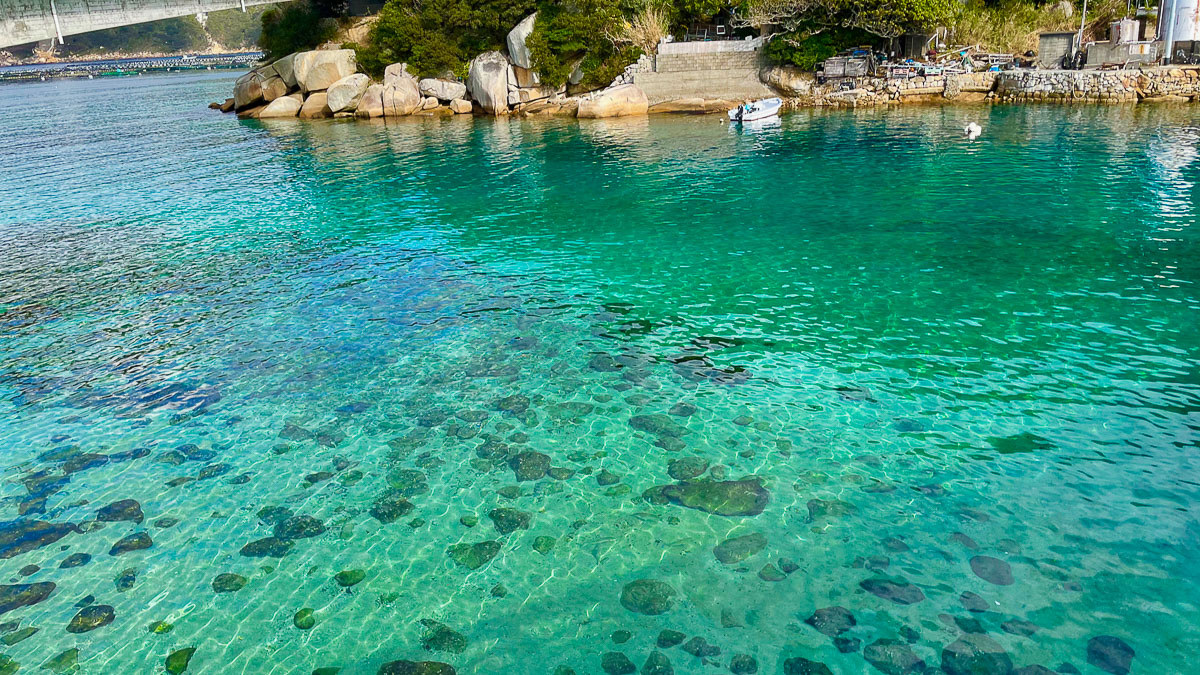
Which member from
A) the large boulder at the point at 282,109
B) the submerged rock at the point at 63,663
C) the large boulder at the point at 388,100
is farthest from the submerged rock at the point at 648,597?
the large boulder at the point at 282,109

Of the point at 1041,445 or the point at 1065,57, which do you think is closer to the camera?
the point at 1041,445

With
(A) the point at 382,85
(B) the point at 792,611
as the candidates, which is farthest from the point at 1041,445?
(A) the point at 382,85

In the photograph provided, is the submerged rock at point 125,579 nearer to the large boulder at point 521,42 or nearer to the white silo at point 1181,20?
the large boulder at point 521,42

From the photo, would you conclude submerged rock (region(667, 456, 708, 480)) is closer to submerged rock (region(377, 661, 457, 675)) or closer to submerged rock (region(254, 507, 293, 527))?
submerged rock (region(377, 661, 457, 675))

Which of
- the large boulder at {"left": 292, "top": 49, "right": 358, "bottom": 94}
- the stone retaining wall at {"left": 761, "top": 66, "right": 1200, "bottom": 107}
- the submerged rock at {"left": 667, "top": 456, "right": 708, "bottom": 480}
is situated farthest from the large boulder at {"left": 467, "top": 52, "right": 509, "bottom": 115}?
the submerged rock at {"left": 667, "top": 456, "right": 708, "bottom": 480}

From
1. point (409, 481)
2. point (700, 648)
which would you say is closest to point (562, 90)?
point (409, 481)

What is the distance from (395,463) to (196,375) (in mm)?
4943

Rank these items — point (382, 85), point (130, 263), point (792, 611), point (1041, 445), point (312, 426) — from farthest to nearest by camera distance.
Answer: point (382, 85) < point (130, 263) < point (312, 426) < point (1041, 445) < point (792, 611)

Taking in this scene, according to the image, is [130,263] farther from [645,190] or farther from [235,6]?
[235,6]

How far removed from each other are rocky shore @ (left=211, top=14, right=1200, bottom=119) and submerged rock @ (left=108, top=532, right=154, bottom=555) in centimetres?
4029

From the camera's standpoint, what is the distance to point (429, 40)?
5075 cm

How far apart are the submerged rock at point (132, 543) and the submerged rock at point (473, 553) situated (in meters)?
3.41

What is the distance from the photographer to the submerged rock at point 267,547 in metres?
7.96

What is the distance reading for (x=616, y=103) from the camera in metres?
45.1
